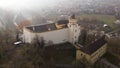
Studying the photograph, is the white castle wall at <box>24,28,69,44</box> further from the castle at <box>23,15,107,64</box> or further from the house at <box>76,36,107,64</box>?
the house at <box>76,36,107,64</box>

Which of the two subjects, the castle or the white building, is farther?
the white building

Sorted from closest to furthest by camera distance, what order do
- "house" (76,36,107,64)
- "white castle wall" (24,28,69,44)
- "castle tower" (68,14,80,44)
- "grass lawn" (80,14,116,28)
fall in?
"house" (76,36,107,64), "white castle wall" (24,28,69,44), "castle tower" (68,14,80,44), "grass lawn" (80,14,116,28)

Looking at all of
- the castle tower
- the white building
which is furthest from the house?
the white building

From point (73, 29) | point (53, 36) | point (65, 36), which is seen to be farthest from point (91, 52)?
point (53, 36)

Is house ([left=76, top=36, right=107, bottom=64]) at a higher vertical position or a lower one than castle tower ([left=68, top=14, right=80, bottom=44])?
lower

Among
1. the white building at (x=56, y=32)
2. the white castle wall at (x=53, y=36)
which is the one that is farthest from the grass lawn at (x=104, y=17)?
the white castle wall at (x=53, y=36)

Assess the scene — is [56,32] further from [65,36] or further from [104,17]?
[104,17]

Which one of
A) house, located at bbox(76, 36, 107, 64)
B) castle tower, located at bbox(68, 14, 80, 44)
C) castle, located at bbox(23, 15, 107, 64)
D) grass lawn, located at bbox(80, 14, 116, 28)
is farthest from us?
grass lawn, located at bbox(80, 14, 116, 28)

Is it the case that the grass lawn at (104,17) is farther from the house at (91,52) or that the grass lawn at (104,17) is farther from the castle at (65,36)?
the house at (91,52)

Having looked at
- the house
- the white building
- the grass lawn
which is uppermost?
the white building
